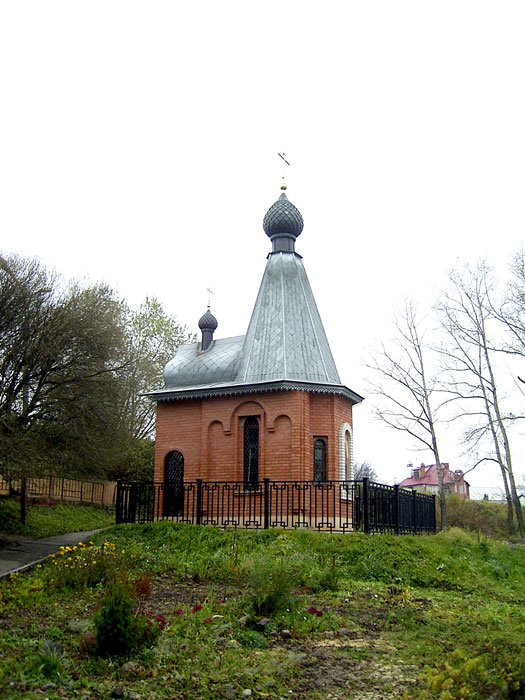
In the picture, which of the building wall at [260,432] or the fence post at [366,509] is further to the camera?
the building wall at [260,432]

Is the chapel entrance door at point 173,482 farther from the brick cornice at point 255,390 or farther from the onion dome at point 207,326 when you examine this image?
the onion dome at point 207,326

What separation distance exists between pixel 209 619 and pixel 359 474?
42.3m

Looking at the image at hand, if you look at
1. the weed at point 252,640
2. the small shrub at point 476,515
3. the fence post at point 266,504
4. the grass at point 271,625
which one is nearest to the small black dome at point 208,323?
the fence post at point 266,504

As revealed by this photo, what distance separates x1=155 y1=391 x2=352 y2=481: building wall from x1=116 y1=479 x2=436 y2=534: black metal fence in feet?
2.16

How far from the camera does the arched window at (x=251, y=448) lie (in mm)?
15863

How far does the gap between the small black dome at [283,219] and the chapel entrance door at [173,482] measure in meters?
6.83

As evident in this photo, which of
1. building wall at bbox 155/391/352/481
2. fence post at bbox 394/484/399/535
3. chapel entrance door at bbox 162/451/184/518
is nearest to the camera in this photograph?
fence post at bbox 394/484/399/535

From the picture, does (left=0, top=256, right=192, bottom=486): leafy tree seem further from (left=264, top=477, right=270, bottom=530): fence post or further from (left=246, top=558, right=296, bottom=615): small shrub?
(left=246, top=558, right=296, bottom=615): small shrub

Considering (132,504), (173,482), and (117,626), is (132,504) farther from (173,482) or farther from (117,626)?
(117,626)

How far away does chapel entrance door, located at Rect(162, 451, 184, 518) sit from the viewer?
16.3 meters

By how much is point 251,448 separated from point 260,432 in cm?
54

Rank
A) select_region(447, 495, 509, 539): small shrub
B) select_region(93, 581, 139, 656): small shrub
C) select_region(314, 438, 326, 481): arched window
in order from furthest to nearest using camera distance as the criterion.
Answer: select_region(447, 495, 509, 539): small shrub < select_region(314, 438, 326, 481): arched window < select_region(93, 581, 139, 656): small shrub

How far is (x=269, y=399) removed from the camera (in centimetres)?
1570

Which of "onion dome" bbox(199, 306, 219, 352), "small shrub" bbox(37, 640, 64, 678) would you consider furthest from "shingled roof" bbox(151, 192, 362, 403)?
"small shrub" bbox(37, 640, 64, 678)
